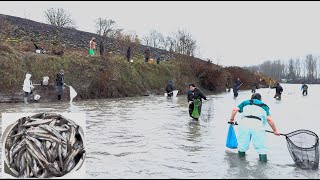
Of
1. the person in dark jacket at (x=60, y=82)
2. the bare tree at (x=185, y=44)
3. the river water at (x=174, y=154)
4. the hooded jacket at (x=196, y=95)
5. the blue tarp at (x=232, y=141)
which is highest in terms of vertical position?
the bare tree at (x=185, y=44)

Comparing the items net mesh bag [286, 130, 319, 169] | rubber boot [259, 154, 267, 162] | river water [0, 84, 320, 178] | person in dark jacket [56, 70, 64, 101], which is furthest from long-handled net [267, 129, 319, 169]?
person in dark jacket [56, 70, 64, 101]

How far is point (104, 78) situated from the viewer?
3138cm

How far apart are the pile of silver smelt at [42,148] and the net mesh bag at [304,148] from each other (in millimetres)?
4434

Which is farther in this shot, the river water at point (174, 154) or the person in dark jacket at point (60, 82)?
the person in dark jacket at point (60, 82)

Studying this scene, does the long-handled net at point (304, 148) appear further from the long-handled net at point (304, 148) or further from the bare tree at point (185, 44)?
the bare tree at point (185, 44)

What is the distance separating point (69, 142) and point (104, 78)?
25383 mm

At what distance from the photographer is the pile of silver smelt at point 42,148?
6109 millimetres

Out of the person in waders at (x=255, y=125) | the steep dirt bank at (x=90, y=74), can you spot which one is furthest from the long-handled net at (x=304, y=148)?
the steep dirt bank at (x=90, y=74)

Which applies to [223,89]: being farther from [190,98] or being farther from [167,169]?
[167,169]

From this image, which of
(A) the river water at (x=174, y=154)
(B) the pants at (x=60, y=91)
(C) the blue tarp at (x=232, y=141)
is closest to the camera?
(A) the river water at (x=174, y=154)

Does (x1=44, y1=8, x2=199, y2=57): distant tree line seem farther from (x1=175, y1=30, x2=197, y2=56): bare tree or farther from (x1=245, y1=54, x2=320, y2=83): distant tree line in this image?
(x1=245, y1=54, x2=320, y2=83): distant tree line

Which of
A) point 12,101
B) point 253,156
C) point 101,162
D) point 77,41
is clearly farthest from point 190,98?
point 77,41

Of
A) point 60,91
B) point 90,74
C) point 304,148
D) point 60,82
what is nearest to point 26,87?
point 60,82

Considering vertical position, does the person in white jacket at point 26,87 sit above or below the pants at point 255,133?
above
